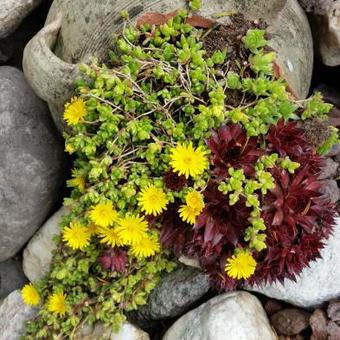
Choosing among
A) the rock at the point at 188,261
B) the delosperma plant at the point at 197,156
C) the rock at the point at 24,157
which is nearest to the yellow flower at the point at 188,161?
the delosperma plant at the point at 197,156

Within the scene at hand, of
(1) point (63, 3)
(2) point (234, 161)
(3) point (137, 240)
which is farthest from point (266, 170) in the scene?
(1) point (63, 3)

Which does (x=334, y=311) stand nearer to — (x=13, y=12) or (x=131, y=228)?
(x=131, y=228)

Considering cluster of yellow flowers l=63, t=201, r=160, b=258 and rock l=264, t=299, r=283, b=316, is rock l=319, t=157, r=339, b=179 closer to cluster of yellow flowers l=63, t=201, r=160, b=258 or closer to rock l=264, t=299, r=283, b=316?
rock l=264, t=299, r=283, b=316

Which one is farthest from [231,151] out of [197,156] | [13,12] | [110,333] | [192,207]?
[13,12]

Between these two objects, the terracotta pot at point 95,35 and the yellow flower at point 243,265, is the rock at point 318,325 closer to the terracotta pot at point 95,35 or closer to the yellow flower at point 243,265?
the yellow flower at point 243,265

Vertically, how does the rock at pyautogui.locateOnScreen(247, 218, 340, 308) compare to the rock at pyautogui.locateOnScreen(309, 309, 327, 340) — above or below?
above

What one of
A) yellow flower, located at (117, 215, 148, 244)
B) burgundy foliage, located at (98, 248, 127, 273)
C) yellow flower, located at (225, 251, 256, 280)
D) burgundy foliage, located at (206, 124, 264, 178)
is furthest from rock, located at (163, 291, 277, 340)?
burgundy foliage, located at (206, 124, 264, 178)
